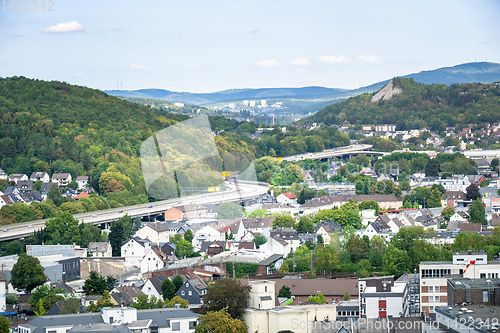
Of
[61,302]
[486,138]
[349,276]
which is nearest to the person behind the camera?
[61,302]

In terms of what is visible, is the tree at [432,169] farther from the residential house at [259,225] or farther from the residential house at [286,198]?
the residential house at [259,225]

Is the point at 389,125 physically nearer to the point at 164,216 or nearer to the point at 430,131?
the point at 430,131

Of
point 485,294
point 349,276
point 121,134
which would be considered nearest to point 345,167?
point 121,134

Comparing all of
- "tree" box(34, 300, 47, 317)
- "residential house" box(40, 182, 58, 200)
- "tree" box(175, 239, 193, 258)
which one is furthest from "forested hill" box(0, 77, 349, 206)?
"tree" box(34, 300, 47, 317)

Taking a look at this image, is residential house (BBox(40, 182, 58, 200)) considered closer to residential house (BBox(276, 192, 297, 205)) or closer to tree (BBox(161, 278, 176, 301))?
residential house (BBox(276, 192, 297, 205))

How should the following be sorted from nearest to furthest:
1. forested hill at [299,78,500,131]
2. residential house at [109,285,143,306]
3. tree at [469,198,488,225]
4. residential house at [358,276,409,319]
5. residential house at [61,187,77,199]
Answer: residential house at [358,276,409,319]
residential house at [109,285,143,306]
tree at [469,198,488,225]
residential house at [61,187,77,199]
forested hill at [299,78,500,131]

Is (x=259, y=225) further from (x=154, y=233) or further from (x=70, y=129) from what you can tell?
(x=70, y=129)
